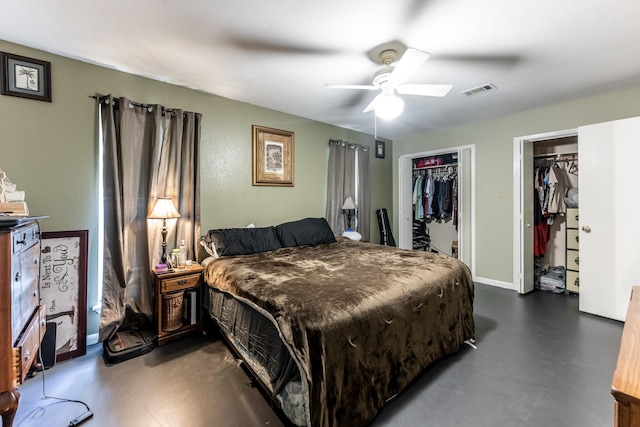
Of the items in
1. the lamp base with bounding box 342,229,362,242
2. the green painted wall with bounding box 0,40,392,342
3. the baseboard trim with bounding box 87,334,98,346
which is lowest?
the baseboard trim with bounding box 87,334,98,346

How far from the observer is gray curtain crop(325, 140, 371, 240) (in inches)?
168

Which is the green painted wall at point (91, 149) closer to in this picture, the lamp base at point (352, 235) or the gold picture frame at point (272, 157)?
the gold picture frame at point (272, 157)

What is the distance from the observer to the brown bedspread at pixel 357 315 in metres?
1.40

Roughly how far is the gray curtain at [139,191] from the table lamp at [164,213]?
128 mm

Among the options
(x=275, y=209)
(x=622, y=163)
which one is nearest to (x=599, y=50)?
(x=622, y=163)

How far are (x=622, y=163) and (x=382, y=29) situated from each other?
2.86 m

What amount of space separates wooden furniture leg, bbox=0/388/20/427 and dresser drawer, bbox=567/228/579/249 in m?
5.32

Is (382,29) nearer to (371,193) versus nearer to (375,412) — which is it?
(375,412)

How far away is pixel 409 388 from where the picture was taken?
73.7 inches

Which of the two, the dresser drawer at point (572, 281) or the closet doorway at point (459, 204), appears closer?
the dresser drawer at point (572, 281)

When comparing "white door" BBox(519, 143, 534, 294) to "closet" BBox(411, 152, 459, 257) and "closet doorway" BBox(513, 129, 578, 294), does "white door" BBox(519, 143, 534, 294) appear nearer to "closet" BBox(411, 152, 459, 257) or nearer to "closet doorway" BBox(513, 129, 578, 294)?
"closet doorway" BBox(513, 129, 578, 294)

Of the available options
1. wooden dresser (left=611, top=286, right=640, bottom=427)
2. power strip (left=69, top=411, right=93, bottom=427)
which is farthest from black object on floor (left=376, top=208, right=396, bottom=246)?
power strip (left=69, top=411, right=93, bottom=427)

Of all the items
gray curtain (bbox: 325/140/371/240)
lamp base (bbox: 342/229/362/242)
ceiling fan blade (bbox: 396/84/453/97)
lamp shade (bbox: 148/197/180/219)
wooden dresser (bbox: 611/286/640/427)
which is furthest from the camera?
gray curtain (bbox: 325/140/371/240)

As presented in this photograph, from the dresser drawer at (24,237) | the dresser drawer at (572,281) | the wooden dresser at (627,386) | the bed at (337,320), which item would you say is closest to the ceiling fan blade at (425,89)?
the bed at (337,320)
